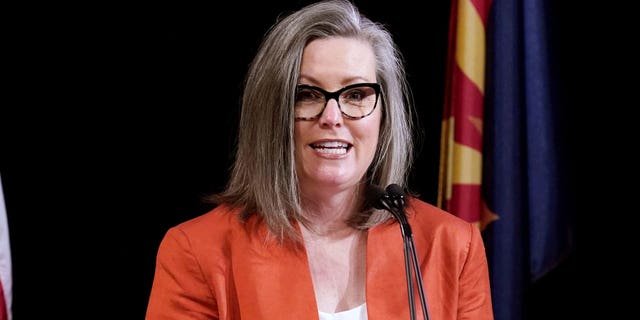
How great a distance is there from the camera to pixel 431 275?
4.82ft

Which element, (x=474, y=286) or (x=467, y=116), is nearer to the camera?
(x=474, y=286)

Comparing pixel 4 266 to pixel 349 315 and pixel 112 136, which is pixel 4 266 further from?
pixel 349 315

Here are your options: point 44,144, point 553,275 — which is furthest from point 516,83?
point 44,144

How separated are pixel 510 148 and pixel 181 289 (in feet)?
3.92

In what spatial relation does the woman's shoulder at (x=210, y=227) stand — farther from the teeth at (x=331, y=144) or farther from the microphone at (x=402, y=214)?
the microphone at (x=402, y=214)

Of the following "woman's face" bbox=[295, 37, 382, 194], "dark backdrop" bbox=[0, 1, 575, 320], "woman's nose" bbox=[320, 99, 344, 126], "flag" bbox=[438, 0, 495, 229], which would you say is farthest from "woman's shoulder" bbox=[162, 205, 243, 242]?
"flag" bbox=[438, 0, 495, 229]

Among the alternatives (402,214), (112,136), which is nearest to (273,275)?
(402,214)

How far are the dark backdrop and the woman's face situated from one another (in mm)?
803

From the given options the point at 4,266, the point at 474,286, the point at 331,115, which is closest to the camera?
the point at 331,115

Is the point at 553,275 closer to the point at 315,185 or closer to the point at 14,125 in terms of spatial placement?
the point at 315,185

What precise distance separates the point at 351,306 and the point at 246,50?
1026 millimetres

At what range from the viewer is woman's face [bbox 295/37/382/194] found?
1405 millimetres

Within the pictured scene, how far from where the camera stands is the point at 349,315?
1.42 m

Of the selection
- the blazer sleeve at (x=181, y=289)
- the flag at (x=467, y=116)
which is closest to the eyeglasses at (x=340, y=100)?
the blazer sleeve at (x=181, y=289)
